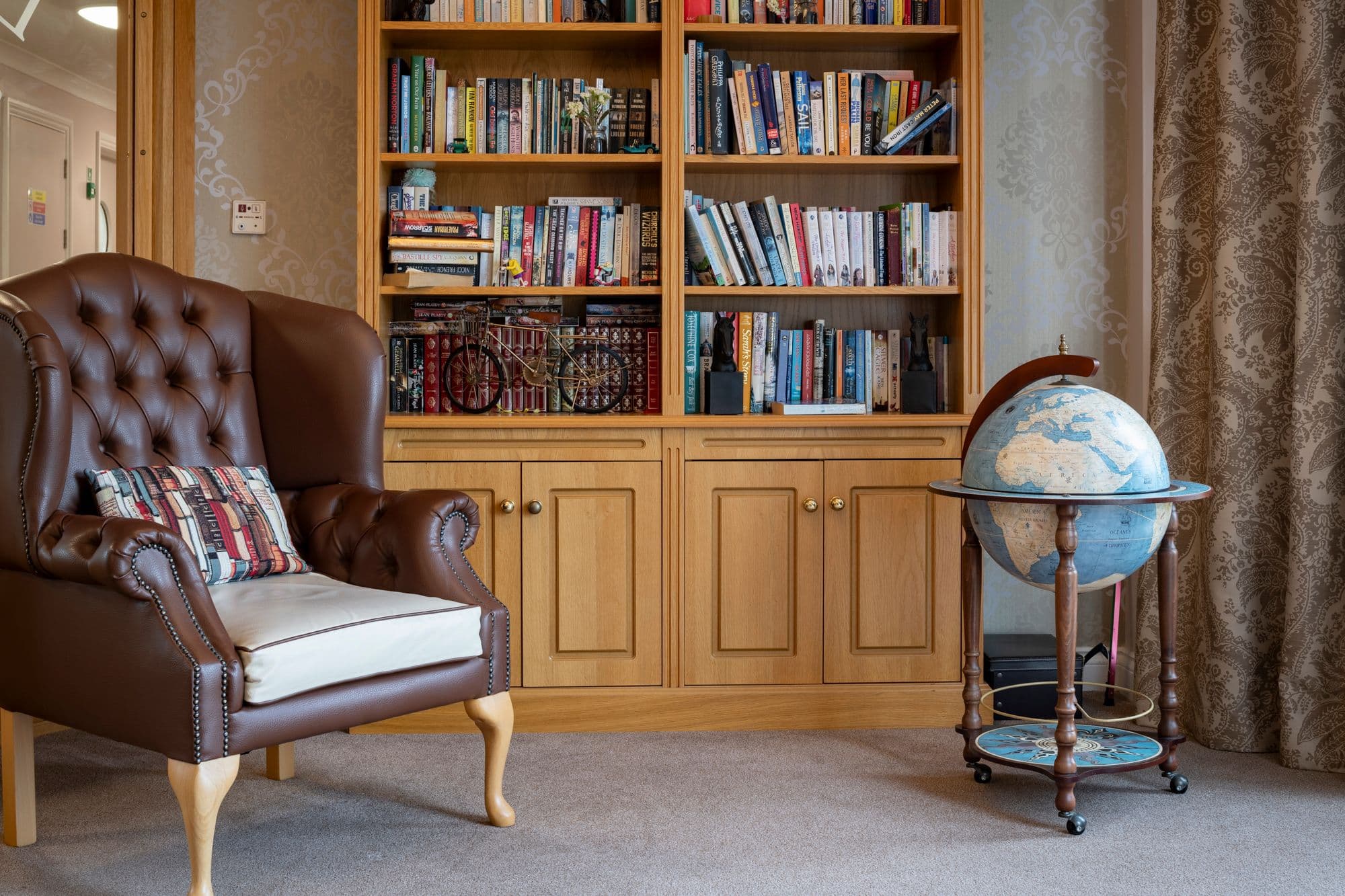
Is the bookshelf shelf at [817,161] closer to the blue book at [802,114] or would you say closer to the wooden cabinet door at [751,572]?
the blue book at [802,114]

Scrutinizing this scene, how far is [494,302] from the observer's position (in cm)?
337

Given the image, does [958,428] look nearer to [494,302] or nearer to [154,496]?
[494,302]

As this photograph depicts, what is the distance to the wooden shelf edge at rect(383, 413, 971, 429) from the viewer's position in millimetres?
3016

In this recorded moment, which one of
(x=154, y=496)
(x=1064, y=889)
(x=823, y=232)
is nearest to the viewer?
(x=1064, y=889)

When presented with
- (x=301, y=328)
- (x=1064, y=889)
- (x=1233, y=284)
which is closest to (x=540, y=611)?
(x=301, y=328)

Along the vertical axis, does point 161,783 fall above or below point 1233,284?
below

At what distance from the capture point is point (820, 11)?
324 centimetres

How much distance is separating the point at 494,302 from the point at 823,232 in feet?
3.25

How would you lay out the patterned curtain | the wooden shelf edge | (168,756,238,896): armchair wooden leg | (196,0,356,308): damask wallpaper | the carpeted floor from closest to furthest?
1. (168,756,238,896): armchair wooden leg
2. the carpeted floor
3. the patterned curtain
4. the wooden shelf edge
5. (196,0,356,308): damask wallpaper

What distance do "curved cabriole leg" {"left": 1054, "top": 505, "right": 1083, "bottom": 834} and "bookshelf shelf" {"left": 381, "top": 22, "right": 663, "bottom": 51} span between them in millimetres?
1766

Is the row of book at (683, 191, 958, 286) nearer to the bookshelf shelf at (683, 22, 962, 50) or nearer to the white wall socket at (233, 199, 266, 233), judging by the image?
the bookshelf shelf at (683, 22, 962, 50)

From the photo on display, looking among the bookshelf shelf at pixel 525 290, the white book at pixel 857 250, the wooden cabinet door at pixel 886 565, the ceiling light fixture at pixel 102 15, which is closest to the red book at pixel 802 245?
the white book at pixel 857 250

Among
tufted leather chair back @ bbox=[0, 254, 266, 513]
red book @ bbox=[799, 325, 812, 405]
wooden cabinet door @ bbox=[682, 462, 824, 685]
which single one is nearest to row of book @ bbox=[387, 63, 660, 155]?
red book @ bbox=[799, 325, 812, 405]

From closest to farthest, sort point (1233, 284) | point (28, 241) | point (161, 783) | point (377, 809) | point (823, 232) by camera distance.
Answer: point (377, 809), point (161, 783), point (1233, 284), point (28, 241), point (823, 232)
